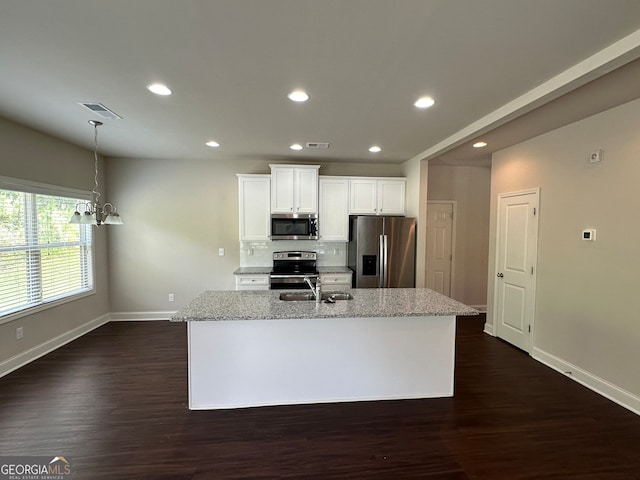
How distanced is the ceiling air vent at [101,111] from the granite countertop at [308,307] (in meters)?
2.00

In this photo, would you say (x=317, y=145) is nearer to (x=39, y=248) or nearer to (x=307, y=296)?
(x=307, y=296)

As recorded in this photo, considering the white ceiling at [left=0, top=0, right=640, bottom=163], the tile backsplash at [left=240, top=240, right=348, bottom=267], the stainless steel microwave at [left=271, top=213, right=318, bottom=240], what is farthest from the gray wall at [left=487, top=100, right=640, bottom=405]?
the stainless steel microwave at [left=271, top=213, right=318, bottom=240]

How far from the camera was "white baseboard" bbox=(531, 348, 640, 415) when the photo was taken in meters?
2.46

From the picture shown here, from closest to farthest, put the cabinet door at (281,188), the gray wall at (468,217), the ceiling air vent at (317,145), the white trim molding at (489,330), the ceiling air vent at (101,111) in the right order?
the ceiling air vent at (101,111) < the ceiling air vent at (317,145) < the white trim molding at (489,330) < the cabinet door at (281,188) < the gray wall at (468,217)

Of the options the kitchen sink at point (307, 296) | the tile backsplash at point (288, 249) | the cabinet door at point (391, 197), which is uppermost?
the cabinet door at point (391, 197)

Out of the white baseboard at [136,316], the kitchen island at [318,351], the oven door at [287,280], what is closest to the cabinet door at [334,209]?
the oven door at [287,280]

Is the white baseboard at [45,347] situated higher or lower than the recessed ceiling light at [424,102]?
lower

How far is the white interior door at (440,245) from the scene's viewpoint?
5.16 metres

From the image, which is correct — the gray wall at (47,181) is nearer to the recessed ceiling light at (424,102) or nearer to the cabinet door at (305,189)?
the cabinet door at (305,189)

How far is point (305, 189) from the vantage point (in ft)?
14.7

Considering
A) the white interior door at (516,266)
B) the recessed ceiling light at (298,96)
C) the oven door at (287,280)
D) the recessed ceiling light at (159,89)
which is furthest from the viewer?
the oven door at (287,280)

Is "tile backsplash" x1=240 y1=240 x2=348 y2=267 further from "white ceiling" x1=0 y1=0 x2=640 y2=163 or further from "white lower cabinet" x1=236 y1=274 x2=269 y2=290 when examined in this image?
"white ceiling" x1=0 y1=0 x2=640 y2=163

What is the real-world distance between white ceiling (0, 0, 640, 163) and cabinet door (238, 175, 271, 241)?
4.73ft

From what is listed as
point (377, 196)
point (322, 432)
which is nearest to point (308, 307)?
point (322, 432)
